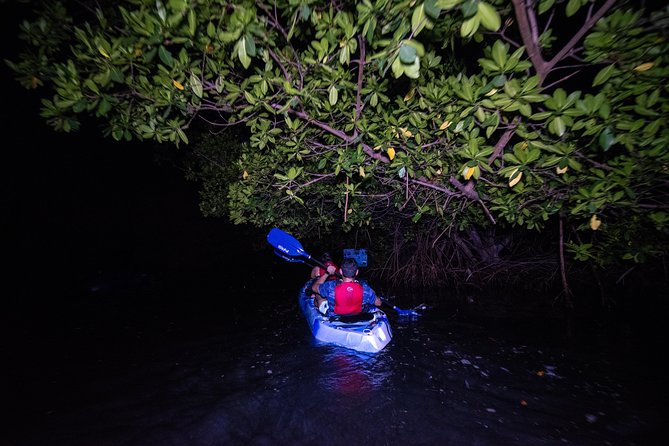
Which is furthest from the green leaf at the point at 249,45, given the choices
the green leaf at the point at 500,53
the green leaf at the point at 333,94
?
the green leaf at the point at 500,53

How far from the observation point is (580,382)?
4.34 metres

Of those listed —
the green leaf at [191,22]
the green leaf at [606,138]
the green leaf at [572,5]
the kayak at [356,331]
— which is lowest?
the kayak at [356,331]

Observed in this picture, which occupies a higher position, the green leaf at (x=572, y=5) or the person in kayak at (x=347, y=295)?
the green leaf at (x=572, y=5)

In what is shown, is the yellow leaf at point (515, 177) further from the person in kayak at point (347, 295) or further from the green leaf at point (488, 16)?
the person in kayak at point (347, 295)

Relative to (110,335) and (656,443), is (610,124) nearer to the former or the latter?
(656,443)

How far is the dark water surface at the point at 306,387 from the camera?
339 centimetres

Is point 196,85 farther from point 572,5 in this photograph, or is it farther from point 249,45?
point 572,5

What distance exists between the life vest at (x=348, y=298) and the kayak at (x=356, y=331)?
0.59 feet

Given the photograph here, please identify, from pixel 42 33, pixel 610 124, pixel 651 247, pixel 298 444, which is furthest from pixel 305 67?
pixel 651 247

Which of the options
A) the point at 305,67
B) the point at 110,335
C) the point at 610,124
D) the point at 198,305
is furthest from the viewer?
the point at 198,305

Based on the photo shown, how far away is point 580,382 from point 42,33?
7.08 m

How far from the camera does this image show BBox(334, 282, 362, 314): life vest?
5.17m

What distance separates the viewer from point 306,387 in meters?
4.26

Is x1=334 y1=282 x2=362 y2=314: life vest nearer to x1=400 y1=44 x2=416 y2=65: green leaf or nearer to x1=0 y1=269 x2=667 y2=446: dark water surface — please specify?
x1=0 y1=269 x2=667 y2=446: dark water surface
